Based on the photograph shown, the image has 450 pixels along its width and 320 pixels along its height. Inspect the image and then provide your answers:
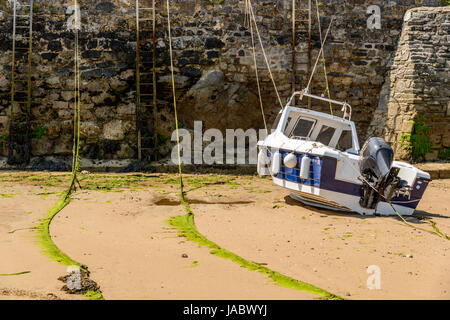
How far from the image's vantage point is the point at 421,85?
9828 millimetres

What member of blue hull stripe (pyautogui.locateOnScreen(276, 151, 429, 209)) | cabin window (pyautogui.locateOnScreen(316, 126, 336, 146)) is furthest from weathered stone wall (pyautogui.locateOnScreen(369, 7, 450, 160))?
blue hull stripe (pyautogui.locateOnScreen(276, 151, 429, 209))

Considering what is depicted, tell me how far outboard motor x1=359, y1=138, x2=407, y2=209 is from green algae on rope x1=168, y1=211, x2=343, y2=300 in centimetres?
229

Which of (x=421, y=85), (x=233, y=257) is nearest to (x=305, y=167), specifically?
(x=233, y=257)

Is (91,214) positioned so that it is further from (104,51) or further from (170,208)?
(104,51)

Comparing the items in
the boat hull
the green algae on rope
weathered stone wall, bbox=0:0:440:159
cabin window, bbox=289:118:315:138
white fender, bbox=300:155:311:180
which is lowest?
the green algae on rope

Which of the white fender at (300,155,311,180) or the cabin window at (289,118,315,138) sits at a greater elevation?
the cabin window at (289,118,315,138)

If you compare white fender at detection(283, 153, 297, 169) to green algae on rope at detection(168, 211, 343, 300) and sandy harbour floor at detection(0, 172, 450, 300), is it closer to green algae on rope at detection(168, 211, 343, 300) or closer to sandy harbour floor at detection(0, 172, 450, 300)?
sandy harbour floor at detection(0, 172, 450, 300)

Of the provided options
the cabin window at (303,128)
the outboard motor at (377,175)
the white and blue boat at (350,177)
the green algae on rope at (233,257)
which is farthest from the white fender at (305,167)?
the green algae on rope at (233,257)

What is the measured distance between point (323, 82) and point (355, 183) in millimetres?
4467

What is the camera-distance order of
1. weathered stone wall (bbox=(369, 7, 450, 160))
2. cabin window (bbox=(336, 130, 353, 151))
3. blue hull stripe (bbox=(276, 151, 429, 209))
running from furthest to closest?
weathered stone wall (bbox=(369, 7, 450, 160)), cabin window (bbox=(336, 130, 353, 151)), blue hull stripe (bbox=(276, 151, 429, 209))

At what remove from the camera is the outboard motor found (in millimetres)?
6195

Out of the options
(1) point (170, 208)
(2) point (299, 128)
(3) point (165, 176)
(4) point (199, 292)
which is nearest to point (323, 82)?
(2) point (299, 128)

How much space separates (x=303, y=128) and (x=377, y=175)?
1644 mm

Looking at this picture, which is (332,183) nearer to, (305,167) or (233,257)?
(305,167)
